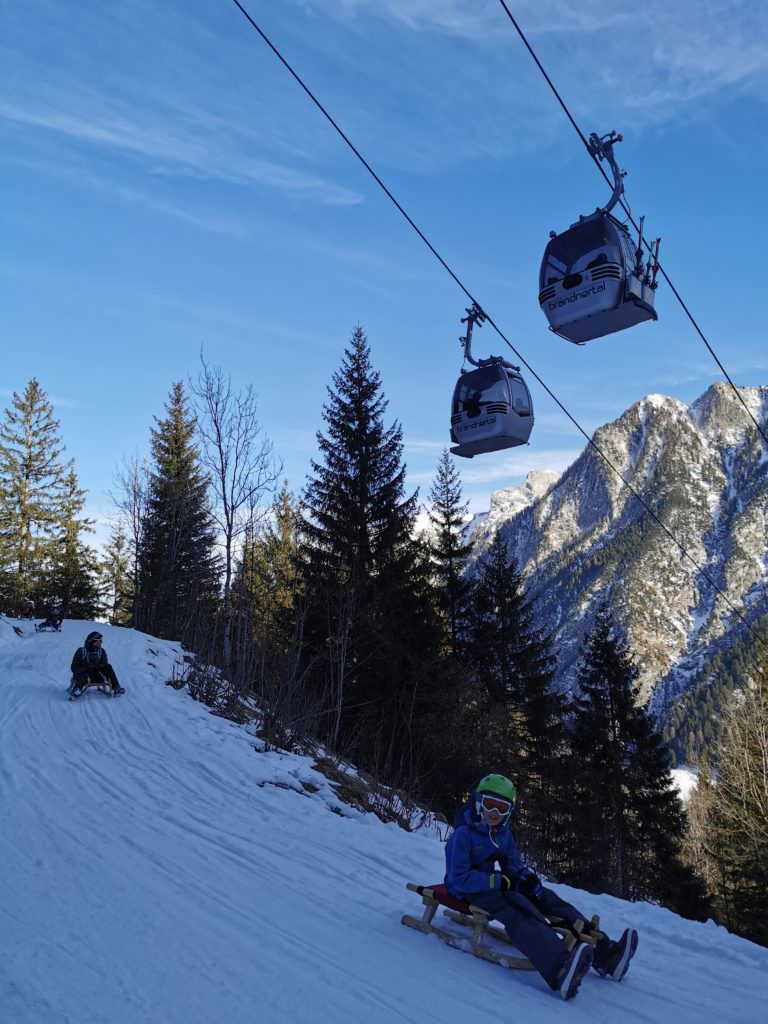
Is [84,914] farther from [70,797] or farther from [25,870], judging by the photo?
[70,797]

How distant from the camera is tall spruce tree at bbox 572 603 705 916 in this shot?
25.2 m

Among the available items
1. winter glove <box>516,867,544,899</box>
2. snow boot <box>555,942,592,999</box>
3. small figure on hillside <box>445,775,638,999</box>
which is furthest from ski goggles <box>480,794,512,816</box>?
snow boot <box>555,942,592,999</box>

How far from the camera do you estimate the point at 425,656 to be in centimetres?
2173

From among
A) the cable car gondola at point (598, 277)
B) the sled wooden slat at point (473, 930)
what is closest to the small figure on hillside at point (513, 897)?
the sled wooden slat at point (473, 930)

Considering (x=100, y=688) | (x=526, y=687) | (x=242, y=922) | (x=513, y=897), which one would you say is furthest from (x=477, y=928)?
(x=526, y=687)

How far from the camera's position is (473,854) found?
16.0ft

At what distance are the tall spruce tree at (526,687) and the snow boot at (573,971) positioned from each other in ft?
56.8

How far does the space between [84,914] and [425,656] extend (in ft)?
58.1

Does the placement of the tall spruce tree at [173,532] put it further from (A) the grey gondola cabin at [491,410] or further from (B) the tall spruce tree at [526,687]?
(A) the grey gondola cabin at [491,410]

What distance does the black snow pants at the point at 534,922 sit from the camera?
413 cm

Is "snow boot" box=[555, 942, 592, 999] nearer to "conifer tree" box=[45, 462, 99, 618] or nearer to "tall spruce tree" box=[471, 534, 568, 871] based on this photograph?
"tall spruce tree" box=[471, 534, 568, 871]

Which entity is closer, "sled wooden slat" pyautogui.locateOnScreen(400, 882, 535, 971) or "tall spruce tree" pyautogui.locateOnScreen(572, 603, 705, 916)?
"sled wooden slat" pyautogui.locateOnScreen(400, 882, 535, 971)

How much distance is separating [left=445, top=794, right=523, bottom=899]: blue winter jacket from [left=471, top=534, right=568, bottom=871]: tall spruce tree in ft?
54.2

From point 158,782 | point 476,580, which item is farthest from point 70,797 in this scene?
point 476,580
